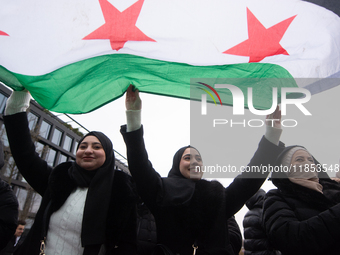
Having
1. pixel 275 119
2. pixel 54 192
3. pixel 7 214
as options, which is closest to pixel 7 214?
pixel 7 214

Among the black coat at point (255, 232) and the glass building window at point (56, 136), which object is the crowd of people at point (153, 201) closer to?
the black coat at point (255, 232)

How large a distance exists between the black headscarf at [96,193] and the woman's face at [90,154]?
0.03 meters

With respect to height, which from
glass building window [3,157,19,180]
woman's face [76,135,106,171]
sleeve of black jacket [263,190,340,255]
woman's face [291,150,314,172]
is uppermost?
glass building window [3,157,19,180]

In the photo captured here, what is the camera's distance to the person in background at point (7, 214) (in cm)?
205

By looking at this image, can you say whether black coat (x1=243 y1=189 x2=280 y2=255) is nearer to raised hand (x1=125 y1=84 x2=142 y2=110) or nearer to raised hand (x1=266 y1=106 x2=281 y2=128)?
raised hand (x1=266 y1=106 x2=281 y2=128)

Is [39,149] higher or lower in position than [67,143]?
lower

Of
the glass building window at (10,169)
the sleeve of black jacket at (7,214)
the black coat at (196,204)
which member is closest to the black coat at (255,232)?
the black coat at (196,204)

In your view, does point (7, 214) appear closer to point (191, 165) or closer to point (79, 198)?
point (79, 198)

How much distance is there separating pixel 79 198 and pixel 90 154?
36cm

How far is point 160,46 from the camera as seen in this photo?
7.44ft

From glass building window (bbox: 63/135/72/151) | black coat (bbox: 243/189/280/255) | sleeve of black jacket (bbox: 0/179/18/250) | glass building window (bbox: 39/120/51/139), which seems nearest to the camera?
sleeve of black jacket (bbox: 0/179/18/250)

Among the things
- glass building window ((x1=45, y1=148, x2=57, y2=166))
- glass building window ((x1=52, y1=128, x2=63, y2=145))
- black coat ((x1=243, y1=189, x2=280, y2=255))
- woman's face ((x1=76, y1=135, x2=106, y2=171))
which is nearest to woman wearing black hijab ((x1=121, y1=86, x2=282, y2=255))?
woman's face ((x1=76, y1=135, x2=106, y2=171))

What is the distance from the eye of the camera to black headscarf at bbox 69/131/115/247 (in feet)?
5.95

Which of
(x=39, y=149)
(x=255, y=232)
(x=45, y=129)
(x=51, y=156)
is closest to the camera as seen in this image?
(x=255, y=232)
